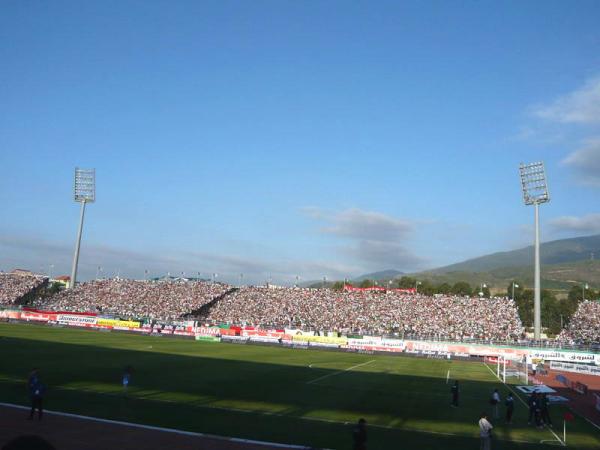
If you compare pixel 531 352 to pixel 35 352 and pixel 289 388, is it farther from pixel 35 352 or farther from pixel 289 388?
pixel 35 352

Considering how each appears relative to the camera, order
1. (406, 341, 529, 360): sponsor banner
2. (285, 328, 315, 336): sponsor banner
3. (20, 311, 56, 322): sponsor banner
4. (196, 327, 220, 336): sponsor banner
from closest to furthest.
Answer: (406, 341, 529, 360): sponsor banner → (285, 328, 315, 336): sponsor banner → (196, 327, 220, 336): sponsor banner → (20, 311, 56, 322): sponsor banner

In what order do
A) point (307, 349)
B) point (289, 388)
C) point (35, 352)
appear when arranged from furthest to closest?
1. point (307, 349)
2. point (35, 352)
3. point (289, 388)

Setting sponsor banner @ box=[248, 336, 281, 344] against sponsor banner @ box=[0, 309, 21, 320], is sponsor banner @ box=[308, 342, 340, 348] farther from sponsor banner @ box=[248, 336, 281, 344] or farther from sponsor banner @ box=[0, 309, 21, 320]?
sponsor banner @ box=[0, 309, 21, 320]

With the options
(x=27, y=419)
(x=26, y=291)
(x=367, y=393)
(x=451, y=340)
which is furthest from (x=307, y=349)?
(x=26, y=291)

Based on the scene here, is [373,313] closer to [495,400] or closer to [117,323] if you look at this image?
[117,323]

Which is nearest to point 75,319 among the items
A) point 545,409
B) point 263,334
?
point 263,334

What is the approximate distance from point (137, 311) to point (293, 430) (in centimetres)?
8080

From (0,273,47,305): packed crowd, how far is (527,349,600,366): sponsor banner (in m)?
94.0

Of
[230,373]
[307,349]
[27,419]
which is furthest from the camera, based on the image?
[307,349]

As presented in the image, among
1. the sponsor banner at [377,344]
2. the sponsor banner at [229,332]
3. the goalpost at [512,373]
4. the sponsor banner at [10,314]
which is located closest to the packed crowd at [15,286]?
the sponsor banner at [10,314]

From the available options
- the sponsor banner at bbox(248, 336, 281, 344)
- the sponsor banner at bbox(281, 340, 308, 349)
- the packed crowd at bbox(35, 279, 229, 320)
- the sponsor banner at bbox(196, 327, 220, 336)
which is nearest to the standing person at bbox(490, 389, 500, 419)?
the sponsor banner at bbox(281, 340, 308, 349)

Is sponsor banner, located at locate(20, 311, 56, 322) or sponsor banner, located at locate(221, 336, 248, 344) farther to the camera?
sponsor banner, located at locate(20, 311, 56, 322)

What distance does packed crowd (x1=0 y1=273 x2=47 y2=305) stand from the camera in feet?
340

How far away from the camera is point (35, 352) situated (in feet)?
135
